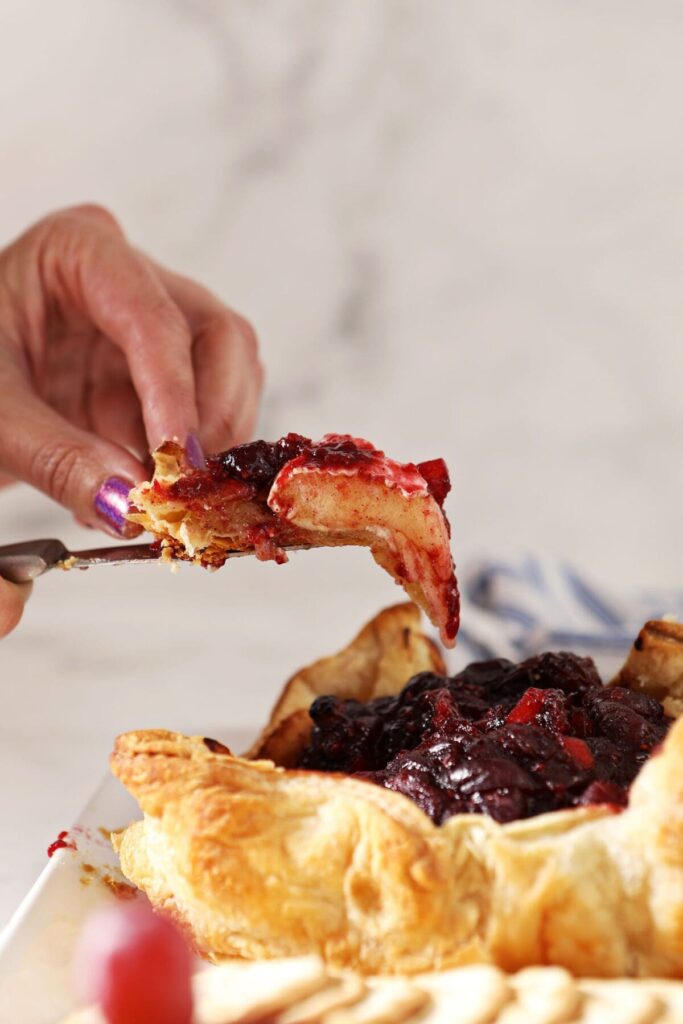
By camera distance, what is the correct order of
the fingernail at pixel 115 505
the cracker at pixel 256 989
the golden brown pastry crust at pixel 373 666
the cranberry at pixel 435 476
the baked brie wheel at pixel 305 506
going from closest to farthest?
the cracker at pixel 256 989 → the baked brie wheel at pixel 305 506 → the cranberry at pixel 435 476 → the fingernail at pixel 115 505 → the golden brown pastry crust at pixel 373 666

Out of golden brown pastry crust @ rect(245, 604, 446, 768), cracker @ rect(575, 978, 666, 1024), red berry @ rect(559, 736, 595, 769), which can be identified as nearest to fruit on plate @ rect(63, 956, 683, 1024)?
cracker @ rect(575, 978, 666, 1024)

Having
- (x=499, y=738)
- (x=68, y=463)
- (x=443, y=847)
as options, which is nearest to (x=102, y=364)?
(x=68, y=463)

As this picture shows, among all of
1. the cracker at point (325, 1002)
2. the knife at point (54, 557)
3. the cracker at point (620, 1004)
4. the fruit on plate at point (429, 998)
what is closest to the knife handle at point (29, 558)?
the knife at point (54, 557)

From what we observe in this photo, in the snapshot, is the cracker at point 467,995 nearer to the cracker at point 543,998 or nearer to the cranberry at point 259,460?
the cracker at point 543,998

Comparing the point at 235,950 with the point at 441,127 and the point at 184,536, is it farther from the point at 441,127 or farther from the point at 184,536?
the point at 441,127

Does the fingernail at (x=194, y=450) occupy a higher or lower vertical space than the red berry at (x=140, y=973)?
higher

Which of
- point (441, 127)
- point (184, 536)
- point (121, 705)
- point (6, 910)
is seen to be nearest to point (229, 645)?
point (121, 705)
